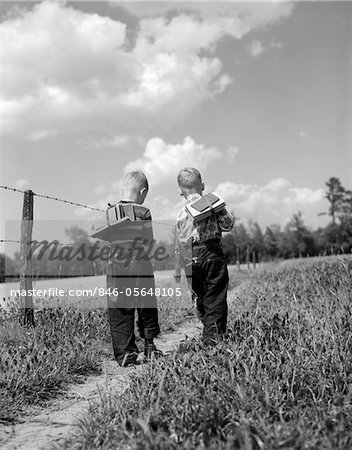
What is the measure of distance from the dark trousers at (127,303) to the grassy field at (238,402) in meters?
0.91

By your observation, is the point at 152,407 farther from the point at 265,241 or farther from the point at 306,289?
the point at 265,241

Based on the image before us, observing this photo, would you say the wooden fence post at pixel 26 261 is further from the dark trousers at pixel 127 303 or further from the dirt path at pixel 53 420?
the dirt path at pixel 53 420

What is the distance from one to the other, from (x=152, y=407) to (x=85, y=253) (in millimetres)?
4649

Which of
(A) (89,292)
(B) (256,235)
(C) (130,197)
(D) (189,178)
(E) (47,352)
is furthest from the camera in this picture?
(B) (256,235)

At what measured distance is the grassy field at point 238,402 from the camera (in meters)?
2.59

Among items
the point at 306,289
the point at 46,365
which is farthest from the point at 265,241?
the point at 46,365

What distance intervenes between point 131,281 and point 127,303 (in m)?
0.23

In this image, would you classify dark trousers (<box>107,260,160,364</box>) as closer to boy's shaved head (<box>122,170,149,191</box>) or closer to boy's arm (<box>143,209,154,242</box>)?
boy's arm (<box>143,209,154,242</box>)

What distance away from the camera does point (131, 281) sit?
17.0 feet

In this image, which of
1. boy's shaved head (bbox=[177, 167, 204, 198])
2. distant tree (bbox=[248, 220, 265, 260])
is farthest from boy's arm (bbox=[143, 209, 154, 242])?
distant tree (bbox=[248, 220, 265, 260])

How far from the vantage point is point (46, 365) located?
4512 mm

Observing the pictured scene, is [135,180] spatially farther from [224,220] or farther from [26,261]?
[26,261]

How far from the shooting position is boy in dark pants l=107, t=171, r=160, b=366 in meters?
5.15

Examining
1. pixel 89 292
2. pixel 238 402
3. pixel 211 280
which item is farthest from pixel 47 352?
pixel 89 292
